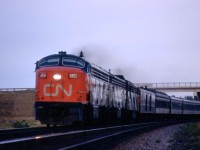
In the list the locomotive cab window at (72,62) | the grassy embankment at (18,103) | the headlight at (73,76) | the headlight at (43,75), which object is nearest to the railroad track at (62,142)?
the headlight at (73,76)

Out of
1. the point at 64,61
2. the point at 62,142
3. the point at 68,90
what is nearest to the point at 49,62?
the point at 64,61

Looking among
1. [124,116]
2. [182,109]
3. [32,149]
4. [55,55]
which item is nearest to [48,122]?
[55,55]

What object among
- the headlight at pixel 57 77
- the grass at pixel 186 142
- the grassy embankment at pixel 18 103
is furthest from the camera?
the grassy embankment at pixel 18 103

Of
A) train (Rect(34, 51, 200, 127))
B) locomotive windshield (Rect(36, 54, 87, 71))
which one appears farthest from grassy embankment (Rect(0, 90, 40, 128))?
locomotive windshield (Rect(36, 54, 87, 71))

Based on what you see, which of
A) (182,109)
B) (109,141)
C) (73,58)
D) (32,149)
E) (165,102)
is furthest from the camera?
(182,109)

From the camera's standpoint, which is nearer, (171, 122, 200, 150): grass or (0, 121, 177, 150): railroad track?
(0, 121, 177, 150): railroad track

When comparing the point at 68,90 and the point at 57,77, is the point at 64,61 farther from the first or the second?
the point at 68,90

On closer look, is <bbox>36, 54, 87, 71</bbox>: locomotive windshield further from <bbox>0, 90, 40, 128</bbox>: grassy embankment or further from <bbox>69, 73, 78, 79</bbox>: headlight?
<bbox>0, 90, 40, 128</bbox>: grassy embankment

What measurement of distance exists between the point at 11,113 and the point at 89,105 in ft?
143

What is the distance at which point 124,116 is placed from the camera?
26781 mm

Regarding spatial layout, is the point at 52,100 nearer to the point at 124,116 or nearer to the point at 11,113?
the point at 124,116

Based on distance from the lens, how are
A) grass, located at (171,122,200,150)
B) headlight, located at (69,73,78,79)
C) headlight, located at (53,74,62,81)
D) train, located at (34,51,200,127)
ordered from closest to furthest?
grass, located at (171,122,200,150)
train, located at (34,51,200,127)
headlight, located at (53,74,62,81)
headlight, located at (69,73,78,79)

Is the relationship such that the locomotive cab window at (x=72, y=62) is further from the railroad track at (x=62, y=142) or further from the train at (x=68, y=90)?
the railroad track at (x=62, y=142)

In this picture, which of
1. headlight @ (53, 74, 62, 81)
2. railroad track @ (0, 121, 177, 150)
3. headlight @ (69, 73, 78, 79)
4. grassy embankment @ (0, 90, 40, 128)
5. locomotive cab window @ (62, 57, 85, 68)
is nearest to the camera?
railroad track @ (0, 121, 177, 150)
